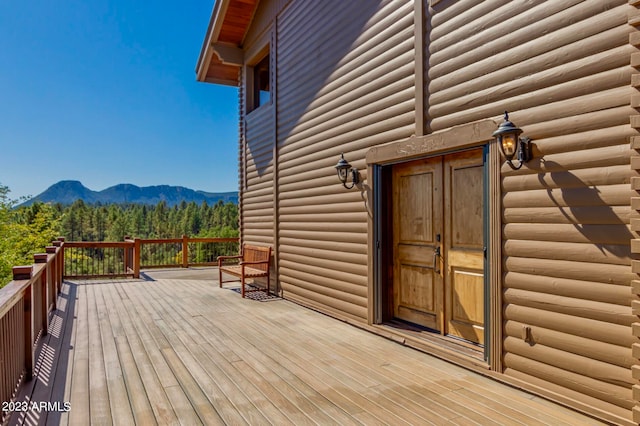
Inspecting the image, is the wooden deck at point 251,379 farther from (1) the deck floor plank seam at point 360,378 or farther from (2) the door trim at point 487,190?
(2) the door trim at point 487,190

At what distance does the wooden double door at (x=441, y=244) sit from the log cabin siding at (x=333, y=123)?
17.6 inches

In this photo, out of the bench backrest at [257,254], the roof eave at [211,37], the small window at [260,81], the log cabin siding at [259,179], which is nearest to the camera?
the bench backrest at [257,254]

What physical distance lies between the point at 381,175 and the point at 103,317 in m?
4.15

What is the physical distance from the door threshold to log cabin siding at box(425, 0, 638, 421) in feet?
1.25

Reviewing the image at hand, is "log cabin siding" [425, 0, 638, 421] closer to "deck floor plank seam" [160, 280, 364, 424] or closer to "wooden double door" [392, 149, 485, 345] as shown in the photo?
"wooden double door" [392, 149, 485, 345]

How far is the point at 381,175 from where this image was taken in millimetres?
4441

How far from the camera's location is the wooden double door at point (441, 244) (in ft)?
11.3

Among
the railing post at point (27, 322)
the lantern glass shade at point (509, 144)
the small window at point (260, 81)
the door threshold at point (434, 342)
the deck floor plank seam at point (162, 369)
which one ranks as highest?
the small window at point (260, 81)

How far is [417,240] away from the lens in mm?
4105

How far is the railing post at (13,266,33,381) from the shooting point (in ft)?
9.62

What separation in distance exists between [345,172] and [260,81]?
161 inches

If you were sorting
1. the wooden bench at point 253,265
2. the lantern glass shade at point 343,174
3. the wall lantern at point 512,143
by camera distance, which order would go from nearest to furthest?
the wall lantern at point 512,143 → the lantern glass shade at point 343,174 → the wooden bench at point 253,265

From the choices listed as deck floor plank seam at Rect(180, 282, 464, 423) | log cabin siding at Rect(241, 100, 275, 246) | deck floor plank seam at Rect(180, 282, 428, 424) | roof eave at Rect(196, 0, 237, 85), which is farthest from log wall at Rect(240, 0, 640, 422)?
roof eave at Rect(196, 0, 237, 85)

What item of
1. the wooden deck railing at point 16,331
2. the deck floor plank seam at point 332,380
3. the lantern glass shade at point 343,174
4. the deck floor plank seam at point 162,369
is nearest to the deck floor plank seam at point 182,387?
the deck floor plank seam at point 162,369
